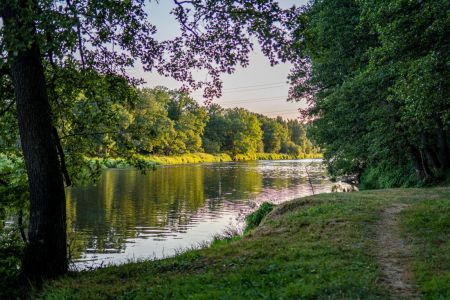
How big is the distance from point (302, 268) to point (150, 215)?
717 inches

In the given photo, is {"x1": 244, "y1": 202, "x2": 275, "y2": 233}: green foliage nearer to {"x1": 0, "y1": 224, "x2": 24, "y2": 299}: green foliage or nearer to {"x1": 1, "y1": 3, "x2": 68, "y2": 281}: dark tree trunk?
{"x1": 0, "y1": 224, "x2": 24, "y2": 299}: green foliage

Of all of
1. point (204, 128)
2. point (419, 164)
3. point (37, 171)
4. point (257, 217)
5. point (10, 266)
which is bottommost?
point (257, 217)

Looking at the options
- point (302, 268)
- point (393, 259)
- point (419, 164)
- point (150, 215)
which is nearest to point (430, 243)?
point (393, 259)

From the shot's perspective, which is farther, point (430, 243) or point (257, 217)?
point (257, 217)

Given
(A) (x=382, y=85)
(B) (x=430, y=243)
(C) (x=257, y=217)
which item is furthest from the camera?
(A) (x=382, y=85)

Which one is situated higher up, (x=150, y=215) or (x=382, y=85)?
Result: (x=382, y=85)

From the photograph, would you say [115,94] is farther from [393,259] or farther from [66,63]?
[393,259]

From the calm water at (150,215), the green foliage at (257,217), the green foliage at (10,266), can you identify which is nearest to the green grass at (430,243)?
the green foliage at (257,217)

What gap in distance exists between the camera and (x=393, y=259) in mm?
7254

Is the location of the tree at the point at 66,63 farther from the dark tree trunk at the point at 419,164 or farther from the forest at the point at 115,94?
the dark tree trunk at the point at 419,164

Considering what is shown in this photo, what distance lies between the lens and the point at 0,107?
9.62 metres

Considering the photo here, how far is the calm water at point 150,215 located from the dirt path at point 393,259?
615cm

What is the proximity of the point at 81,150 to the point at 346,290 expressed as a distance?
24.9 feet

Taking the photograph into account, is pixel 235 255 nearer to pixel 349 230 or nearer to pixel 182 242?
pixel 349 230
